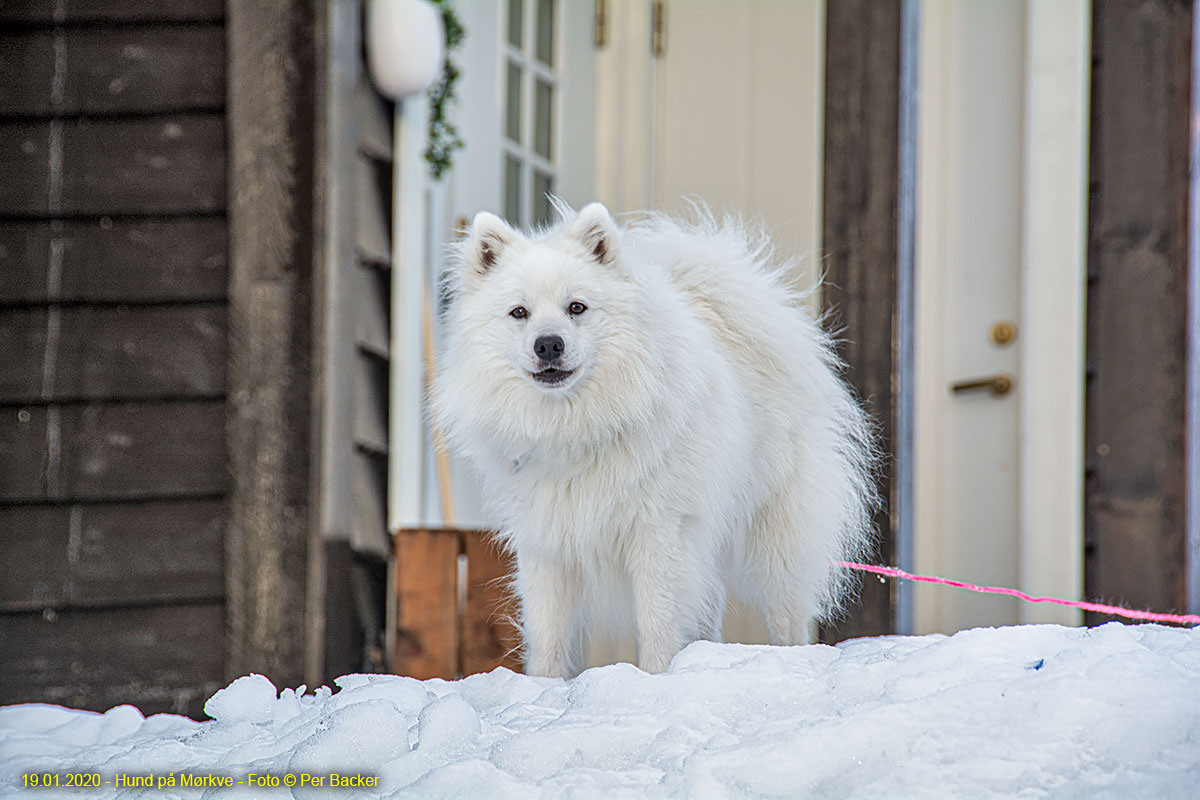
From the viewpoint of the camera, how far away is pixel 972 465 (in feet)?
14.1

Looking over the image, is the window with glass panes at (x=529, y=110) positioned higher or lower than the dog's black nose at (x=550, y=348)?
higher

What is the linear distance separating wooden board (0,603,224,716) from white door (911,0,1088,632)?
2.40m

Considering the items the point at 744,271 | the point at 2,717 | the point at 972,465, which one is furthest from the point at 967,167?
the point at 2,717

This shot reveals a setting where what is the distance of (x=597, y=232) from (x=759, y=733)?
3.88 ft

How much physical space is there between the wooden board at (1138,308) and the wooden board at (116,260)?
2588 millimetres

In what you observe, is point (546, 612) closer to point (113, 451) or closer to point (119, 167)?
point (113, 451)

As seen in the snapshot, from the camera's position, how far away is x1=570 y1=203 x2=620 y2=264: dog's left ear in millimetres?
2588

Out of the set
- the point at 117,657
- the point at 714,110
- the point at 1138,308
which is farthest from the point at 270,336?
the point at 1138,308

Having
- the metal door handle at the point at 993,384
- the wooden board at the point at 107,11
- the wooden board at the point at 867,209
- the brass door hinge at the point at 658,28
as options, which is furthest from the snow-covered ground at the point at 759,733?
the brass door hinge at the point at 658,28

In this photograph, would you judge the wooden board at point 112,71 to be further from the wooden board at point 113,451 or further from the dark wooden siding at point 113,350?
the wooden board at point 113,451

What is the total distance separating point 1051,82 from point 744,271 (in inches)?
72.1

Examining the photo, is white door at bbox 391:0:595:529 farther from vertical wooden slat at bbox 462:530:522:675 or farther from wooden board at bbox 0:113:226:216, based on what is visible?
wooden board at bbox 0:113:226:216

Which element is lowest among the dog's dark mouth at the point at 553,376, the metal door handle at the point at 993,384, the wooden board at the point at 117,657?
the wooden board at the point at 117,657

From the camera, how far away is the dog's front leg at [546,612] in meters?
2.69
